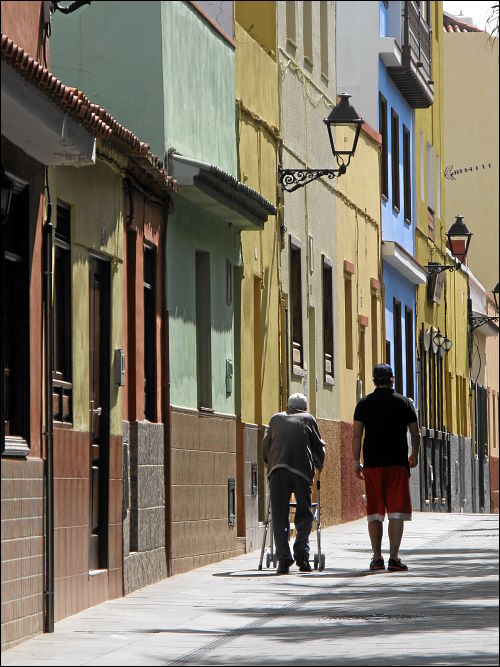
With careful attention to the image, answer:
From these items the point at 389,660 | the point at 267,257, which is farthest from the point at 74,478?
the point at 267,257

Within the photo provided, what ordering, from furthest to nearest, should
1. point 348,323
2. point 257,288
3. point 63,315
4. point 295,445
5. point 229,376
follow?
point 348,323, point 257,288, point 229,376, point 295,445, point 63,315

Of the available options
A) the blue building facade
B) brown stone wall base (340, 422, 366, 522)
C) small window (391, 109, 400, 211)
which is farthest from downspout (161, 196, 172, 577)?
small window (391, 109, 400, 211)

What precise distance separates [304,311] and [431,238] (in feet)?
50.3

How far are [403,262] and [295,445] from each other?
17.7 metres

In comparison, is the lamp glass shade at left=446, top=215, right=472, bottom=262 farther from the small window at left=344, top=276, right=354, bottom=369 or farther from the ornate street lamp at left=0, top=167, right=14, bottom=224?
the ornate street lamp at left=0, top=167, right=14, bottom=224

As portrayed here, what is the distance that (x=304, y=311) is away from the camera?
83.9 ft

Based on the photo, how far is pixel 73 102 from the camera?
11.5m

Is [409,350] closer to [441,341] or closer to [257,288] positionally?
[441,341]

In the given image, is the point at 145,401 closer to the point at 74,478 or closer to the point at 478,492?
the point at 74,478

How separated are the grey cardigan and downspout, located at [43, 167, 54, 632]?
522 centimetres

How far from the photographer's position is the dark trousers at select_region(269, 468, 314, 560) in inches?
691

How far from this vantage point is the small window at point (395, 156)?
3525cm

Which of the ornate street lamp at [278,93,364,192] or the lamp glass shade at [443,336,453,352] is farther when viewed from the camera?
the lamp glass shade at [443,336,453,352]

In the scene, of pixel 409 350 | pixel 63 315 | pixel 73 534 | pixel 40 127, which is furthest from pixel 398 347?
pixel 40 127
